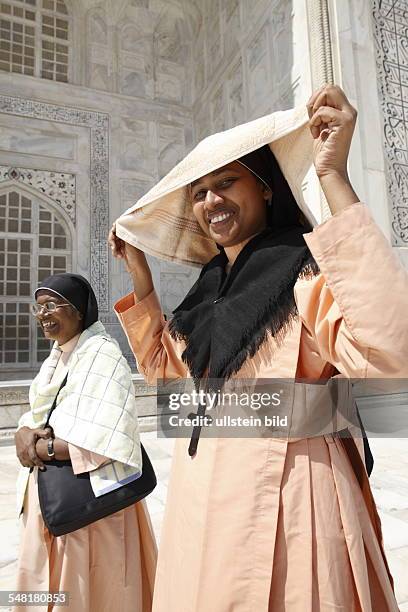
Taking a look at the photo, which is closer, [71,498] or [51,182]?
[71,498]

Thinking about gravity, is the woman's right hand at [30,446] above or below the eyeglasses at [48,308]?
below

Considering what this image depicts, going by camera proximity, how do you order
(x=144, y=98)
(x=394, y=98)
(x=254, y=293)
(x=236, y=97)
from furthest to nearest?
(x=144, y=98)
(x=236, y=97)
(x=394, y=98)
(x=254, y=293)

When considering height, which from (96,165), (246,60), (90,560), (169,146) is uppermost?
(246,60)

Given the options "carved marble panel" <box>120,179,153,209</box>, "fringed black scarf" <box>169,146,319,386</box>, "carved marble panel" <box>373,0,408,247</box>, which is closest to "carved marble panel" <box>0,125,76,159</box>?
"carved marble panel" <box>120,179,153,209</box>

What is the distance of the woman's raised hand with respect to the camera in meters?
0.88

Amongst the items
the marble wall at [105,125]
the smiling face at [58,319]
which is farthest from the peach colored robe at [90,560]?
the marble wall at [105,125]

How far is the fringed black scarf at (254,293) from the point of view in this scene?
62 centimetres

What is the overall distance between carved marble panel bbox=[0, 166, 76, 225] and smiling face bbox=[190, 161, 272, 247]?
624 cm

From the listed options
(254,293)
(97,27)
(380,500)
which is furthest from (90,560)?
(97,27)

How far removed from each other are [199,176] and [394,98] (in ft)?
16.3

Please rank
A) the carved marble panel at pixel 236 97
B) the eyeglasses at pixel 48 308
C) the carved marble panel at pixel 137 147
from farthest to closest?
the carved marble panel at pixel 137 147, the carved marble panel at pixel 236 97, the eyeglasses at pixel 48 308

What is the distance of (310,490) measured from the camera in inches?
23.1

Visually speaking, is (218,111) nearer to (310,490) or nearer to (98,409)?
(98,409)

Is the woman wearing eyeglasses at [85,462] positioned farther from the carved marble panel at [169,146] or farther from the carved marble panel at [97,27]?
the carved marble panel at [97,27]
